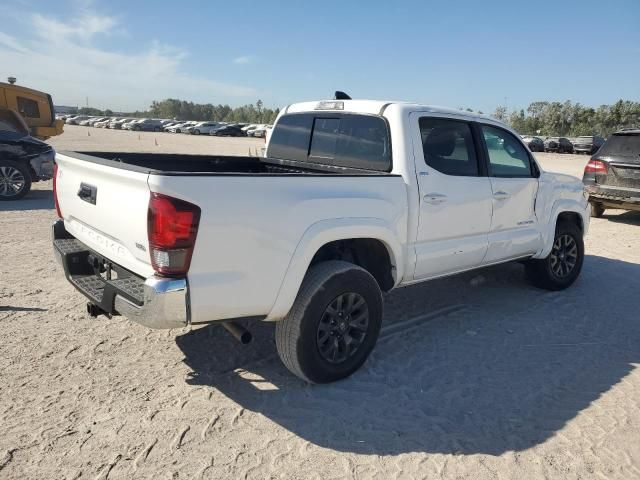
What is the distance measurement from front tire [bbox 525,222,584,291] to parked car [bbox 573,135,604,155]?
125 ft

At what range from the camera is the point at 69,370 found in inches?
137

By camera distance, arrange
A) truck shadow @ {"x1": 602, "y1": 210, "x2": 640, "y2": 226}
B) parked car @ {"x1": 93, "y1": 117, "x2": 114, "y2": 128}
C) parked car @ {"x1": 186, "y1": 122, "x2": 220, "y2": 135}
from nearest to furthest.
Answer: truck shadow @ {"x1": 602, "y1": 210, "x2": 640, "y2": 226}, parked car @ {"x1": 186, "y1": 122, "x2": 220, "y2": 135}, parked car @ {"x1": 93, "y1": 117, "x2": 114, "y2": 128}

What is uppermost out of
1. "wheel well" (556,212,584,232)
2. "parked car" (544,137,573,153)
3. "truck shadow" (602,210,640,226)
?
"wheel well" (556,212,584,232)

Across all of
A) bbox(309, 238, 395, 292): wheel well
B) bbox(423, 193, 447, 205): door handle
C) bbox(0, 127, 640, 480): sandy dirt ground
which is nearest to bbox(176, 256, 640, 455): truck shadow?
bbox(0, 127, 640, 480): sandy dirt ground

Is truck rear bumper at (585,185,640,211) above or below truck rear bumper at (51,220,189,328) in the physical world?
below

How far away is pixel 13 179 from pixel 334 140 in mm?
8504

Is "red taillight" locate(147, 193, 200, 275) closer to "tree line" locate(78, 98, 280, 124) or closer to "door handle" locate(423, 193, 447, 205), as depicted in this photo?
"door handle" locate(423, 193, 447, 205)

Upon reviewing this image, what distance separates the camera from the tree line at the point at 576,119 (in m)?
64.9

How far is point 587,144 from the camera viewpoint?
1575 inches

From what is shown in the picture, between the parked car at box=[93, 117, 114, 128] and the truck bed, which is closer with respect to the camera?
the truck bed

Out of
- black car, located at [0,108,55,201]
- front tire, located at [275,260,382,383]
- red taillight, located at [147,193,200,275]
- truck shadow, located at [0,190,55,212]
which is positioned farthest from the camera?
black car, located at [0,108,55,201]

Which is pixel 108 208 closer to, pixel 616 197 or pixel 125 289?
pixel 125 289

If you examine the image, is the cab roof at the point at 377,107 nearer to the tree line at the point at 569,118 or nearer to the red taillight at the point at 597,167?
the red taillight at the point at 597,167

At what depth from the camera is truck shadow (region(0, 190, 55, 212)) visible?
367 inches
